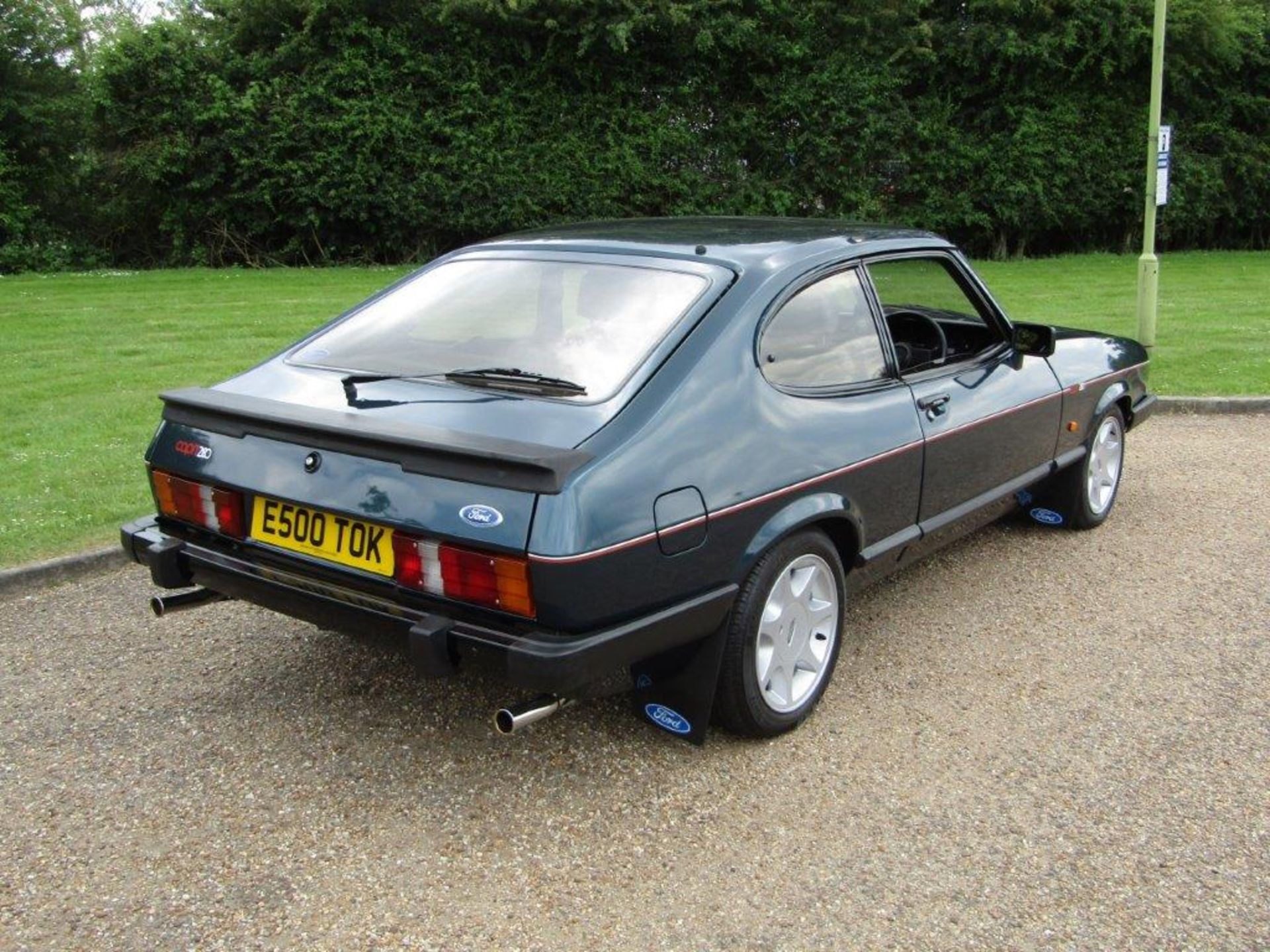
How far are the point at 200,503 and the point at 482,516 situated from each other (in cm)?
112

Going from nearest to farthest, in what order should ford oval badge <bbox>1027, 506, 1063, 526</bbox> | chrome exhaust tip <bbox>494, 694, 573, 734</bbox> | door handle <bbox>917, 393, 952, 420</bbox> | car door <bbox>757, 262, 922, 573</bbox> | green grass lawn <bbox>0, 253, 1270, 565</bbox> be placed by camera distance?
chrome exhaust tip <bbox>494, 694, 573, 734</bbox>
car door <bbox>757, 262, 922, 573</bbox>
door handle <bbox>917, 393, 952, 420</bbox>
ford oval badge <bbox>1027, 506, 1063, 526</bbox>
green grass lawn <bbox>0, 253, 1270, 565</bbox>

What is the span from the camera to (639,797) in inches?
124

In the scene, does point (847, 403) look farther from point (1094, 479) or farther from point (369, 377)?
point (1094, 479)

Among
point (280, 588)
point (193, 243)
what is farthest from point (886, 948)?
point (193, 243)

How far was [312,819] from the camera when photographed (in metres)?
3.04

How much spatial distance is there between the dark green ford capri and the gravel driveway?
330mm

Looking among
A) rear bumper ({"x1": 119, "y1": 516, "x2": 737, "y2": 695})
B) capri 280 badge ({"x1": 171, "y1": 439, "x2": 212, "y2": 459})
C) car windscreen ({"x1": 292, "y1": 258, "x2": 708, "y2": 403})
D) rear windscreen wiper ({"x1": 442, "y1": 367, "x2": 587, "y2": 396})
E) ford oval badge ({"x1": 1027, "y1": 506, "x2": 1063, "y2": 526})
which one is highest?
car windscreen ({"x1": 292, "y1": 258, "x2": 708, "y2": 403})

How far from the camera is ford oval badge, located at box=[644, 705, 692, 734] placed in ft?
10.5

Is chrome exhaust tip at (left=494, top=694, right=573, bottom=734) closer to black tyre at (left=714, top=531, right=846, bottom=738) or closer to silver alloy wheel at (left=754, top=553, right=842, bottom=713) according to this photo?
black tyre at (left=714, top=531, right=846, bottom=738)

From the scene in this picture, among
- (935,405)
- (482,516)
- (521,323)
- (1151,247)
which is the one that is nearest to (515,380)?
(521,323)

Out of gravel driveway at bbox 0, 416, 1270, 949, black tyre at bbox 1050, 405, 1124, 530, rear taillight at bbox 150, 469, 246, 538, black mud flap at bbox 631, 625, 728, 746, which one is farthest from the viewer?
black tyre at bbox 1050, 405, 1124, 530

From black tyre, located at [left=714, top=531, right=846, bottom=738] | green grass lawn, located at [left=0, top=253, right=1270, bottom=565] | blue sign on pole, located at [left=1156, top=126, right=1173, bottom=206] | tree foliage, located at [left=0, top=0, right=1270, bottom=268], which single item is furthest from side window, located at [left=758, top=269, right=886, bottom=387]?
tree foliage, located at [left=0, top=0, right=1270, bottom=268]

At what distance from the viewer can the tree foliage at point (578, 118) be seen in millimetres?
18000

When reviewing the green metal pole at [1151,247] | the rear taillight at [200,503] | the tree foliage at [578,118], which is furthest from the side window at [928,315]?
the tree foliage at [578,118]
